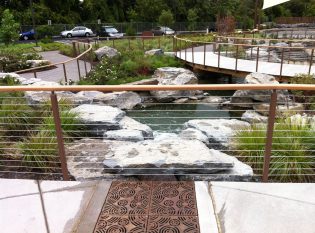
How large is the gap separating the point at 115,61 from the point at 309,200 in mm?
13977

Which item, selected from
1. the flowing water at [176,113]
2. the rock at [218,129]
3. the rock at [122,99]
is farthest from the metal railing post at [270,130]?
the rock at [122,99]

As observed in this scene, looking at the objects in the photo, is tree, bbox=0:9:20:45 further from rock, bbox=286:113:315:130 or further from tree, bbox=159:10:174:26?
rock, bbox=286:113:315:130

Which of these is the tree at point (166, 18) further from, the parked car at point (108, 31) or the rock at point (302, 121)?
the rock at point (302, 121)

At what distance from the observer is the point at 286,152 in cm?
425

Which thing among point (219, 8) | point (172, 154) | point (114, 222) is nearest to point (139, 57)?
point (172, 154)

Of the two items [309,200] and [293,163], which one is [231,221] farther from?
[293,163]

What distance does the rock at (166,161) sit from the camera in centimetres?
390

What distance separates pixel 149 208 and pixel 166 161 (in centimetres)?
75

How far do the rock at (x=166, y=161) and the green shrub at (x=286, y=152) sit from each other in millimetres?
349

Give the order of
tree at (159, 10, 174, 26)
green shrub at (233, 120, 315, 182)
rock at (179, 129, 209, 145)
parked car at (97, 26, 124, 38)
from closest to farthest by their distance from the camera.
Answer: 1. green shrub at (233, 120, 315, 182)
2. rock at (179, 129, 209, 145)
3. parked car at (97, 26, 124, 38)
4. tree at (159, 10, 174, 26)

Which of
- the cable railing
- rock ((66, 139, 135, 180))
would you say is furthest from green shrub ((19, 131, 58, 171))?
rock ((66, 139, 135, 180))

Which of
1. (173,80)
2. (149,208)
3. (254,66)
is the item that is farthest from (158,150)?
(254,66)

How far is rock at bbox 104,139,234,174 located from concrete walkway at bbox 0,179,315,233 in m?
0.23

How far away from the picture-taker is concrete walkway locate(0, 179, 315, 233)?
299 centimetres
